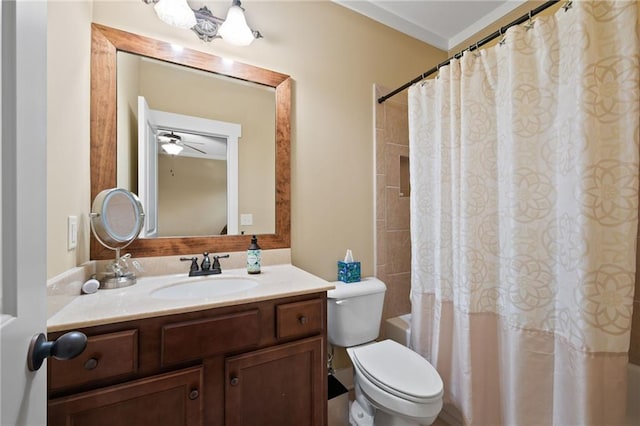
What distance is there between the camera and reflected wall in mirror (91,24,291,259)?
123 cm

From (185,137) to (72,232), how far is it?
2.17ft

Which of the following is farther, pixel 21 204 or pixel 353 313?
pixel 353 313

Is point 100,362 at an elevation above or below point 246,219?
below

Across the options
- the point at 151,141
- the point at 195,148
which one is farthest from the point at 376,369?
the point at 151,141

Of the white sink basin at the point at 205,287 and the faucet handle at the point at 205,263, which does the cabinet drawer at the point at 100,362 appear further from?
the faucet handle at the point at 205,263

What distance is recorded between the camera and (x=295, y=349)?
1.09m

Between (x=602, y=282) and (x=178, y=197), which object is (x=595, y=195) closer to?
(x=602, y=282)

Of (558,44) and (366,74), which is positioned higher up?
(366,74)

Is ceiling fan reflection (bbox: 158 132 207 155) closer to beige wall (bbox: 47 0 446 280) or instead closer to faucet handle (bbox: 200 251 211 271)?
beige wall (bbox: 47 0 446 280)

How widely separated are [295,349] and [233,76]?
1.43 meters

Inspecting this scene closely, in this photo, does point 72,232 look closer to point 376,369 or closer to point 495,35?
point 376,369

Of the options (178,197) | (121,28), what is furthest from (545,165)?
(121,28)

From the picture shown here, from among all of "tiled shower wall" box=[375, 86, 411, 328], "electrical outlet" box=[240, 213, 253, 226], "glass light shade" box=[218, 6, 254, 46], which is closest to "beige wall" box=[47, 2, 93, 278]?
"glass light shade" box=[218, 6, 254, 46]

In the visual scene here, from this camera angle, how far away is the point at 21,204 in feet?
1.49
